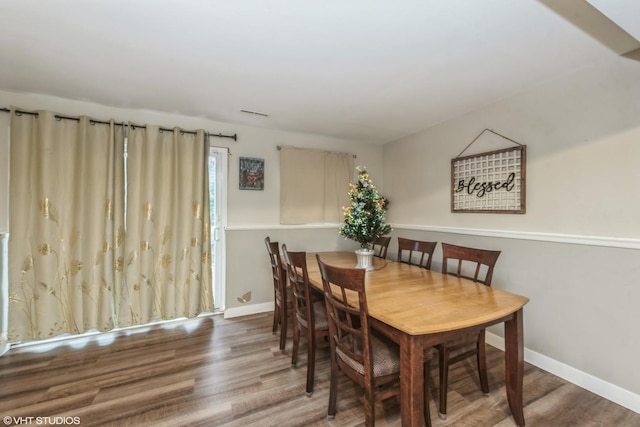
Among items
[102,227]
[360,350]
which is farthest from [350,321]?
[102,227]

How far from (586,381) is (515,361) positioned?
0.99 m

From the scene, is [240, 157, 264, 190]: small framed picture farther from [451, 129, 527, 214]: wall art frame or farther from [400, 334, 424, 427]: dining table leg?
[400, 334, 424, 427]: dining table leg

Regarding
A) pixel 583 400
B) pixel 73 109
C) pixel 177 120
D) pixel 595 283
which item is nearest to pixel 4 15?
pixel 73 109

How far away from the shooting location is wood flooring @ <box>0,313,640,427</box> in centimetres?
162

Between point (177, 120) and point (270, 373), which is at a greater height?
point (177, 120)

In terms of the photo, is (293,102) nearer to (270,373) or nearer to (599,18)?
(599,18)

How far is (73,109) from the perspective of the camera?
100 inches

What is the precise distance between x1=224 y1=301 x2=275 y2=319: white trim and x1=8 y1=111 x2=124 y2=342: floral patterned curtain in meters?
1.12

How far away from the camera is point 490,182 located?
2.56 meters

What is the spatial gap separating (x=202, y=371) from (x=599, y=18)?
11.2 ft

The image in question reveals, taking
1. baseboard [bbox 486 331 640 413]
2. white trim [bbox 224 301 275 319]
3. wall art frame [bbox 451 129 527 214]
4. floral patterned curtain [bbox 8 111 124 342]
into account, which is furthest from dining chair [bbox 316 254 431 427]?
floral patterned curtain [bbox 8 111 124 342]

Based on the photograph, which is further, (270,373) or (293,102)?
(293,102)

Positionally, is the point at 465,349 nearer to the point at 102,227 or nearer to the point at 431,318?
the point at 431,318

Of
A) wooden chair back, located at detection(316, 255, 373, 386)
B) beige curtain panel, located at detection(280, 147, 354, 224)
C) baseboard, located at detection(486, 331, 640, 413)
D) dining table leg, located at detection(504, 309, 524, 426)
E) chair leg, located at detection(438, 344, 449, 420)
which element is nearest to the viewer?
wooden chair back, located at detection(316, 255, 373, 386)
